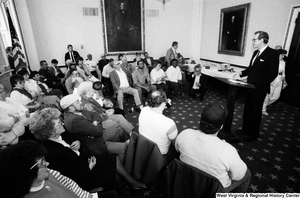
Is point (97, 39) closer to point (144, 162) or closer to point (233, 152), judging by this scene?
point (144, 162)

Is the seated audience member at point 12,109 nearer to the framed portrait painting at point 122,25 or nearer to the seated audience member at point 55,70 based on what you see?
the seated audience member at point 55,70

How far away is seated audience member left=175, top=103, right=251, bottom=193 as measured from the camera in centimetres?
129

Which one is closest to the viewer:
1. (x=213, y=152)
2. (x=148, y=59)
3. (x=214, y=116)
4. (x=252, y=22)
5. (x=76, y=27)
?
(x=213, y=152)

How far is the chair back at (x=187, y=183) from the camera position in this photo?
114 centimetres

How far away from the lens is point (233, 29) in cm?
643

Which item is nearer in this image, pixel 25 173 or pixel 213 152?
pixel 25 173

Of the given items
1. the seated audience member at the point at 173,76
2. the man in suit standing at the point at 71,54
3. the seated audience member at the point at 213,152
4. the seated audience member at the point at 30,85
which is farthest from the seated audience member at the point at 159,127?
the man in suit standing at the point at 71,54

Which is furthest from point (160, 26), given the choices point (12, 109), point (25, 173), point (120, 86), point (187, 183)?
point (25, 173)

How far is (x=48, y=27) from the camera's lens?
6.48 meters

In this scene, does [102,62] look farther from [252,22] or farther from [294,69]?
[294,69]

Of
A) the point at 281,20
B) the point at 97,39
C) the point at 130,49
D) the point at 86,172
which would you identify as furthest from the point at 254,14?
the point at 86,172

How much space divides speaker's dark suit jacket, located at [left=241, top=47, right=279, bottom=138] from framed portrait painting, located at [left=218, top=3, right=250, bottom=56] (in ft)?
12.4

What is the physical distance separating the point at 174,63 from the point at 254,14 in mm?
3191

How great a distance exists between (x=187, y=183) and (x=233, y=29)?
6741 mm
